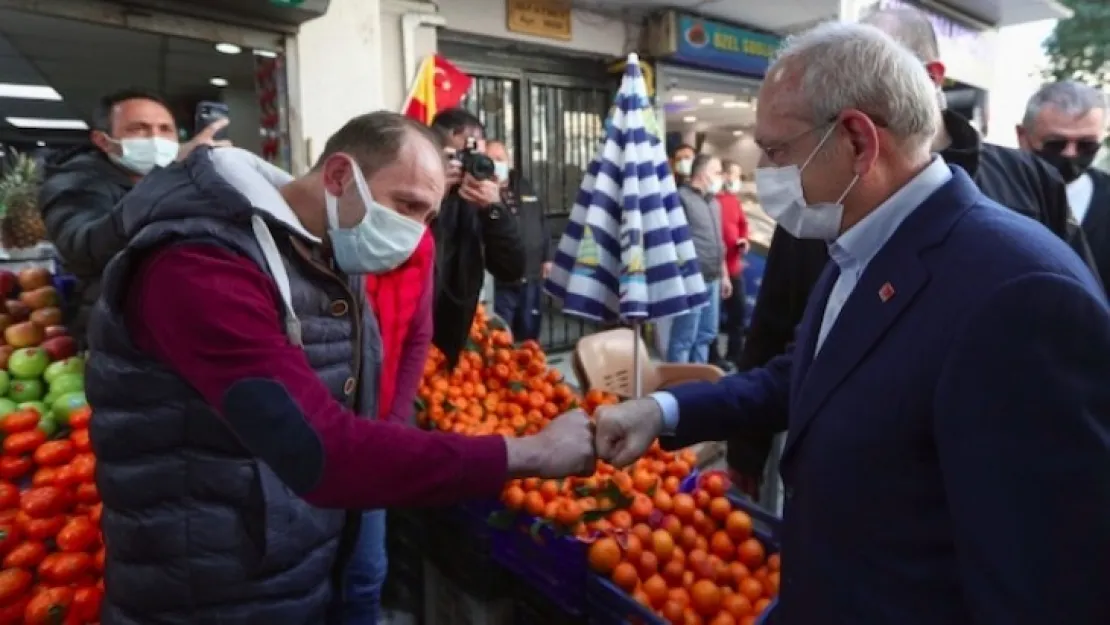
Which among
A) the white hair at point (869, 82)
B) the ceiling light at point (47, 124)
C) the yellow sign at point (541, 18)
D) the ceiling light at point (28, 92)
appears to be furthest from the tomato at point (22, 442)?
the ceiling light at point (47, 124)

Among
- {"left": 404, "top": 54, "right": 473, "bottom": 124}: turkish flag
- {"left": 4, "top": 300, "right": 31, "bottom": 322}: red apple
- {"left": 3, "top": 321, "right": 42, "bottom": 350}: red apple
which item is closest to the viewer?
{"left": 3, "top": 321, "right": 42, "bottom": 350}: red apple

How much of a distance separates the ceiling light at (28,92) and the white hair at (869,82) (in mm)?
12419

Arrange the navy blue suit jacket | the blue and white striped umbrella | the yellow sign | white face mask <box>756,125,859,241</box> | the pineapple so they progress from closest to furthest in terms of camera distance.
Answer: the navy blue suit jacket
white face mask <box>756,125,859,241</box>
the blue and white striped umbrella
the pineapple
the yellow sign

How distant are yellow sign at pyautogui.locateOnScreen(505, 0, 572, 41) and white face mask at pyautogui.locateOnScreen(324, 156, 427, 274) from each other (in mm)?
5370

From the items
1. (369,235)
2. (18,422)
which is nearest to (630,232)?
(369,235)

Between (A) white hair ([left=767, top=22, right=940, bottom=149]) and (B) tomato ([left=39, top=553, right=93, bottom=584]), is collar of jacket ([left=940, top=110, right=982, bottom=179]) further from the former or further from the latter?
(B) tomato ([left=39, top=553, right=93, bottom=584])

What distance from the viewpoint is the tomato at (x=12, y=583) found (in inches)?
82.7

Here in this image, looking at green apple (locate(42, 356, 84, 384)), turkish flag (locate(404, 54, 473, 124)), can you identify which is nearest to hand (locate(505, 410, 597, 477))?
green apple (locate(42, 356, 84, 384))

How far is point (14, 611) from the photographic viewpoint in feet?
6.94

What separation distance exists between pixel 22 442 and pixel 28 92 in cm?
1155

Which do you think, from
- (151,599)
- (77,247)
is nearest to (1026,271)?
(151,599)

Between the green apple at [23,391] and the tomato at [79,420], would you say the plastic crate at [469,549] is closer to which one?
the tomato at [79,420]

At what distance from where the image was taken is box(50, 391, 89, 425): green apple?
108 inches

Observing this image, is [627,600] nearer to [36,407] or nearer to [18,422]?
[18,422]
